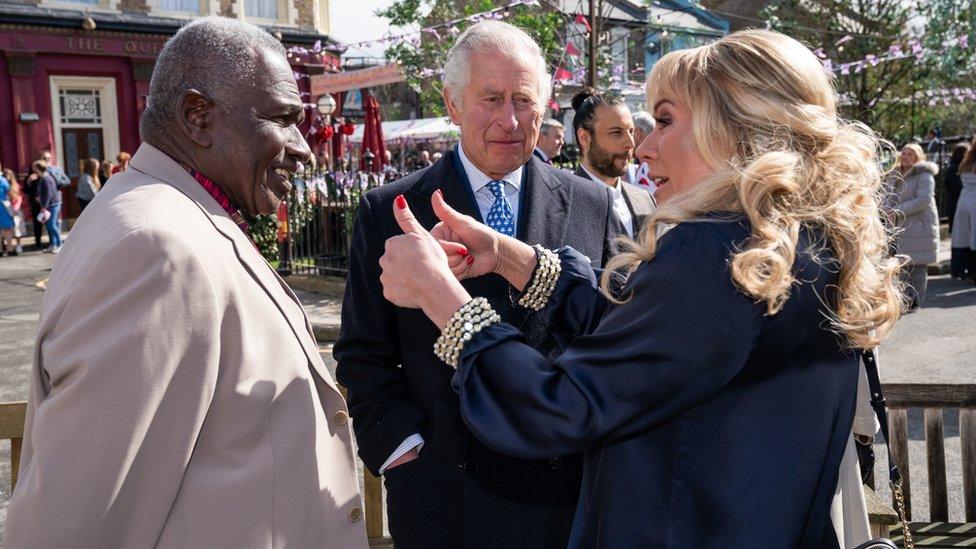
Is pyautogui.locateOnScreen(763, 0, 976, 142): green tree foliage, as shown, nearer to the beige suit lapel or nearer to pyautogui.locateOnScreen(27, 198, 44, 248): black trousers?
pyautogui.locateOnScreen(27, 198, 44, 248): black trousers

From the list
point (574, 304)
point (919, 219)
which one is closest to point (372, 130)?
point (919, 219)

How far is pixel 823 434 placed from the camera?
5.56 ft

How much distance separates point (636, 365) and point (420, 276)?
495mm

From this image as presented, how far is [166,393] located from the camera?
60.9 inches

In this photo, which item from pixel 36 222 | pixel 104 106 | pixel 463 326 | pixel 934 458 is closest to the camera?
pixel 463 326

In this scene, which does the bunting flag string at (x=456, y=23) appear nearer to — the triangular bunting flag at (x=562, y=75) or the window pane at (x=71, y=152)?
the triangular bunting flag at (x=562, y=75)

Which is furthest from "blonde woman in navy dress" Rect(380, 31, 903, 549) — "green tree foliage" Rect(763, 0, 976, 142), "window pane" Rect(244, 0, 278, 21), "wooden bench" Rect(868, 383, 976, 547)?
"window pane" Rect(244, 0, 278, 21)

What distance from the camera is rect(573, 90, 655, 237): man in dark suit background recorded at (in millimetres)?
5125

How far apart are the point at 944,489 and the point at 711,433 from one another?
95.4 inches

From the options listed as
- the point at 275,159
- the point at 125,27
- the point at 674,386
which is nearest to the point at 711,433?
the point at 674,386

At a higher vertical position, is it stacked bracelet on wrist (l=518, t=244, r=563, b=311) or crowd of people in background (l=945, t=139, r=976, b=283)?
stacked bracelet on wrist (l=518, t=244, r=563, b=311)

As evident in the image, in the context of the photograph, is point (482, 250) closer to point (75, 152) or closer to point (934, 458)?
point (934, 458)

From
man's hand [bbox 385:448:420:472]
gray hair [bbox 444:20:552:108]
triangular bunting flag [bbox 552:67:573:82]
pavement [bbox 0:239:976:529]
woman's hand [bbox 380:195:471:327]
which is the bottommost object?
pavement [bbox 0:239:976:529]

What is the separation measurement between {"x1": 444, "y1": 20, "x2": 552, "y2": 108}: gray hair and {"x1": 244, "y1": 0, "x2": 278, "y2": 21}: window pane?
2444 cm
